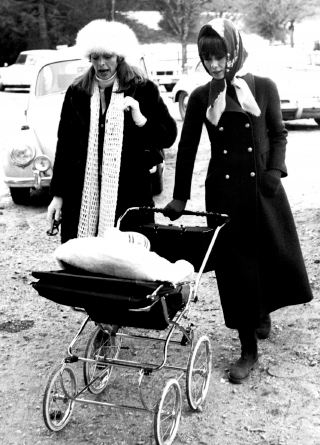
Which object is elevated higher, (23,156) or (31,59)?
(23,156)

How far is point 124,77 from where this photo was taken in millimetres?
4414

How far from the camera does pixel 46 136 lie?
9047 mm

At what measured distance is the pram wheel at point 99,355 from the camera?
4055 millimetres

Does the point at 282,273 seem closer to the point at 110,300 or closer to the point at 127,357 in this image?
the point at 127,357

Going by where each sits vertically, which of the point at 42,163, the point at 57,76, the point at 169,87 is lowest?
the point at 169,87

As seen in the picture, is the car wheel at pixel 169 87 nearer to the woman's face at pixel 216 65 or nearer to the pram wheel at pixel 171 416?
the woman's face at pixel 216 65

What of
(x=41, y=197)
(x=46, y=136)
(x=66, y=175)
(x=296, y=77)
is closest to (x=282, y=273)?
(x=66, y=175)

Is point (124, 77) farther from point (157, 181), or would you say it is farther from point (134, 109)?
point (157, 181)

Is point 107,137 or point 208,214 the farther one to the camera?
point 107,137

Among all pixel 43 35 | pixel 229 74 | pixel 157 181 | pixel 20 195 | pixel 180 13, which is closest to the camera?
pixel 229 74

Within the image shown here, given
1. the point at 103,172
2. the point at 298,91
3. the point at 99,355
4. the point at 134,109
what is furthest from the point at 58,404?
the point at 298,91

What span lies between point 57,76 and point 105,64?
5518mm

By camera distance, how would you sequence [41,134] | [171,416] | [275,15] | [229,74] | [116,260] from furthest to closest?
[275,15], [41,134], [229,74], [171,416], [116,260]

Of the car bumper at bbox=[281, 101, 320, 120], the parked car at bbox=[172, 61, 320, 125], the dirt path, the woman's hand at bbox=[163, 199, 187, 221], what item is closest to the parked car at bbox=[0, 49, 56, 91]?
the parked car at bbox=[172, 61, 320, 125]
